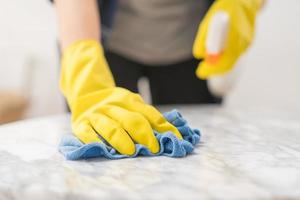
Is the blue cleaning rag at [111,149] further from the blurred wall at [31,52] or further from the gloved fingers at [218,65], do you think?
the blurred wall at [31,52]

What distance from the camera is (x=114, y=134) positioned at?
0.59 m

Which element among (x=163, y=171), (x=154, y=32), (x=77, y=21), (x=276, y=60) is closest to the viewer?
(x=163, y=171)

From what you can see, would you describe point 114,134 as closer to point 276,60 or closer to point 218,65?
point 218,65

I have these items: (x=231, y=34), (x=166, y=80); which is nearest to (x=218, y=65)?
(x=231, y=34)

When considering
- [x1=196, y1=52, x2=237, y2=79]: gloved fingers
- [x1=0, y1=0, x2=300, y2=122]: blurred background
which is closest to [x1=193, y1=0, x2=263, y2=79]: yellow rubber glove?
[x1=196, y1=52, x2=237, y2=79]: gloved fingers

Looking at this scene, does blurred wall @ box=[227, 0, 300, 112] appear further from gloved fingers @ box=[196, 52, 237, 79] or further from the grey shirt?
gloved fingers @ box=[196, 52, 237, 79]

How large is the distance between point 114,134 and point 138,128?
3 cm

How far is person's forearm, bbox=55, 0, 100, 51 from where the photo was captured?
32.7 inches

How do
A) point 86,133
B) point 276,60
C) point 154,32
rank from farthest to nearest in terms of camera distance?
point 276,60, point 154,32, point 86,133

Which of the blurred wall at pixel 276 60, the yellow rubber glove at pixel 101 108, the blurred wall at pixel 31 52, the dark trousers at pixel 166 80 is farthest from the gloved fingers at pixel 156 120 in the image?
the blurred wall at pixel 31 52

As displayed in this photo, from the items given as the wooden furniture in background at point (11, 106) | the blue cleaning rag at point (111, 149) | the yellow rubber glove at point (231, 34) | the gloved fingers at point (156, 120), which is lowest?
the wooden furniture in background at point (11, 106)

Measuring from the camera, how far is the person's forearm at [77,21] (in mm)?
830

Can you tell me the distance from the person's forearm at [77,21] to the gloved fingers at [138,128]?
269 millimetres

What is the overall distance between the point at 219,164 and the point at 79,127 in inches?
8.6
